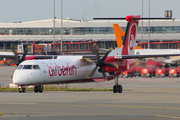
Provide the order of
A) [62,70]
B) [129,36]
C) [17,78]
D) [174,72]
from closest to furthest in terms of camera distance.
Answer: [17,78] < [62,70] < [129,36] < [174,72]

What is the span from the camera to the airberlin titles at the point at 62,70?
28.8 meters

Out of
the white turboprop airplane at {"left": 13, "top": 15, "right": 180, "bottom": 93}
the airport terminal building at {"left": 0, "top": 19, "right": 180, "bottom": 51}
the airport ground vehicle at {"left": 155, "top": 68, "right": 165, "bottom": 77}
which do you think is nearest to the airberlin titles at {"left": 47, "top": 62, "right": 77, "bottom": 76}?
the white turboprop airplane at {"left": 13, "top": 15, "right": 180, "bottom": 93}

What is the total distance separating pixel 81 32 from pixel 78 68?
8873 centimetres

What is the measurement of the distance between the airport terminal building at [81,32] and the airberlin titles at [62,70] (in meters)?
81.6

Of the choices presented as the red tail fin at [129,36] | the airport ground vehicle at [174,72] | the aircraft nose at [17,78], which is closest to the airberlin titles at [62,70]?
the aircraft nose at [17,78]

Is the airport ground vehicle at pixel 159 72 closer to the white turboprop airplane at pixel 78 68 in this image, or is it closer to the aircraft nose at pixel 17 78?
the white turboprop airplane at pixel 78 68

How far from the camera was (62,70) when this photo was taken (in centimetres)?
2995

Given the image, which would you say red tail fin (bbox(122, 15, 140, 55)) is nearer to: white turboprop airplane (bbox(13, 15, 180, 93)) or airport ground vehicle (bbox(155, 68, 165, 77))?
white turboprop airplane (bbox(13, 15, 180, 93))

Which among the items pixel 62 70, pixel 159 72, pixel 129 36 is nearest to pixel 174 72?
pixel 159 72

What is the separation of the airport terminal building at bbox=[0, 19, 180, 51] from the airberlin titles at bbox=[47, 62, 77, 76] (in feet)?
268

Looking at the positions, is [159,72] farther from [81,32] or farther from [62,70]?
[81,32]

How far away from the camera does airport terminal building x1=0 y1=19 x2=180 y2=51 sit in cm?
11356

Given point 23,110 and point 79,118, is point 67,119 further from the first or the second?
point 23,110

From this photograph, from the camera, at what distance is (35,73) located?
2708cm
